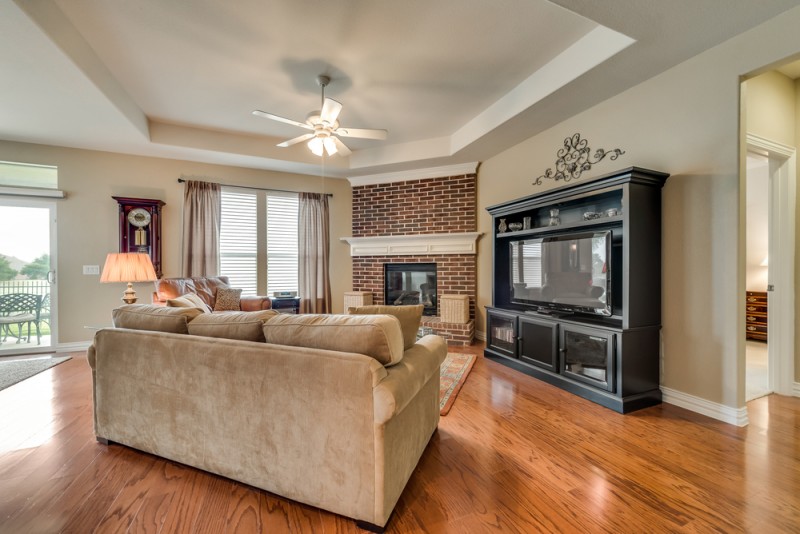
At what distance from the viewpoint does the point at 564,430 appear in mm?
2176

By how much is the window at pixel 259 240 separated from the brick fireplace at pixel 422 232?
3.38ft

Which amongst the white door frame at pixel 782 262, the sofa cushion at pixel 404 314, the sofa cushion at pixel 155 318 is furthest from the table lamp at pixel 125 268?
the white door frame at pixel 782 262

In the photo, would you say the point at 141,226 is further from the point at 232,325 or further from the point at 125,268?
the point at 232,325

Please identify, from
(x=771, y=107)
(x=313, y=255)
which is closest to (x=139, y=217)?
(x=313, y=255)

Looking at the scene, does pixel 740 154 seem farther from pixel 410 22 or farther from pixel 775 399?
pixel 410 22

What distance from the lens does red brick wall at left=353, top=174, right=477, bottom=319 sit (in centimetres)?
488

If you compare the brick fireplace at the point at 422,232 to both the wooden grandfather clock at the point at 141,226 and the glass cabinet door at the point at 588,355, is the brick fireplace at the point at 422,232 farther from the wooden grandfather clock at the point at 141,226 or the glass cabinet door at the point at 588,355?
the wooden grandfather clock at the point at 141,226

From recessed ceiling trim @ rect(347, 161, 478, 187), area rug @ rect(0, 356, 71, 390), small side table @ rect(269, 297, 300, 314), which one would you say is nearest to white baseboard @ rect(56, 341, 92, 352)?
area rug @ rect(0, 356, 71, 390)

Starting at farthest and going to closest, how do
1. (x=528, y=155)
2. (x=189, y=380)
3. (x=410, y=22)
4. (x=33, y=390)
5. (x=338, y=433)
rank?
1. (x=528, y=155)
2. (x=33, y=390)
3. (x=410, y=22)
4. (x=189, y=380)
5. (x=338, y=433)

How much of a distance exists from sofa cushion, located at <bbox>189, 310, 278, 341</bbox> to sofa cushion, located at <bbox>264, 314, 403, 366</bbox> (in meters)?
0.08

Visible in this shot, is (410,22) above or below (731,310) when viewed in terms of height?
above

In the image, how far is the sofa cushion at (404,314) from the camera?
1798mm

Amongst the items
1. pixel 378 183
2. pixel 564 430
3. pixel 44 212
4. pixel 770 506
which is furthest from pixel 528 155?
pixel 44 212

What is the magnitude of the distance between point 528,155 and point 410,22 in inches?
84.9
